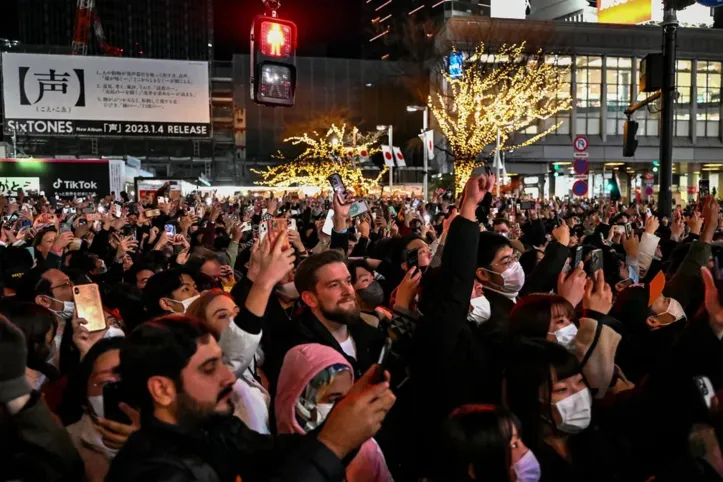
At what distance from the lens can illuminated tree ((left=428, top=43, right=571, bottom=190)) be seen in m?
31.9

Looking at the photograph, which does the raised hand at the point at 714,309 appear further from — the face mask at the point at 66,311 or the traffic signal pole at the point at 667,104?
the traffic signal pole at the point at 667,104

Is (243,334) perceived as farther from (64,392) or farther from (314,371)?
(64,392)

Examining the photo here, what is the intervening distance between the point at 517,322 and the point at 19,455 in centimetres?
236

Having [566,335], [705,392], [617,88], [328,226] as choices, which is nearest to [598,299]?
[566,335]

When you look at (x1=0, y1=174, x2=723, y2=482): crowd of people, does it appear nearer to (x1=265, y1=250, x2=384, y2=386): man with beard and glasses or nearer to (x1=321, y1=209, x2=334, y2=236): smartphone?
(x1=265, y1=250, x2=384, y2=386): man with beard and glasses

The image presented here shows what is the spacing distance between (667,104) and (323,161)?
35.8 metres

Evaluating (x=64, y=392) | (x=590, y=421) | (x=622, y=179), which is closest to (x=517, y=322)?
(x=590, y=421)

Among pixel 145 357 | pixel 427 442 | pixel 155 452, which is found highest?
pixel 145 357

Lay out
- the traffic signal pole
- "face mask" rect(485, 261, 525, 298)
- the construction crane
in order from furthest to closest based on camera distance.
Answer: the construction crane → the traffic signal pole → "face mask" rect(485, 261, 525, 298)

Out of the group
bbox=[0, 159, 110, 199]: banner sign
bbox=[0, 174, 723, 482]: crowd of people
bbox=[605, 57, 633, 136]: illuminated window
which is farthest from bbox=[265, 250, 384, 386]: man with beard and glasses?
bbox=[605, 57, 633, 136]: illuminated window

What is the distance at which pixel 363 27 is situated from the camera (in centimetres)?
7994

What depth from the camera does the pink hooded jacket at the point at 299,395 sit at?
8.75 ft

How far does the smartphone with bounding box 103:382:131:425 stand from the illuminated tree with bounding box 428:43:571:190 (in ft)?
93.2

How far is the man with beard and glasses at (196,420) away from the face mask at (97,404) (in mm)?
723
